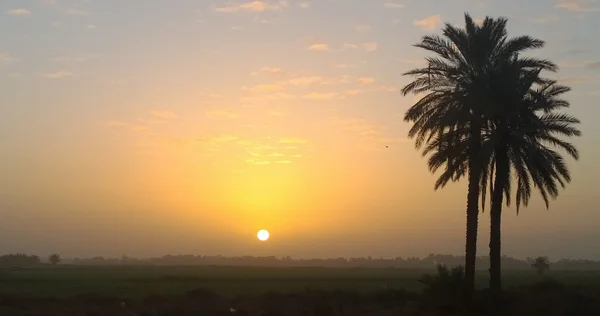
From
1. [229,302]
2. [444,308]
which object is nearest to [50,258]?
[229,302]

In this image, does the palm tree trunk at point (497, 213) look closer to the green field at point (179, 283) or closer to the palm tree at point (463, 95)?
the palm tree at point (463, 95)

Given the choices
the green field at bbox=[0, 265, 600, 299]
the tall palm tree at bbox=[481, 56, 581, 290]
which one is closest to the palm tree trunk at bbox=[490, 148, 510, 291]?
the tall palm tree at bbox=[481, 56, 581, 290]

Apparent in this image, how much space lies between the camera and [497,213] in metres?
35.5

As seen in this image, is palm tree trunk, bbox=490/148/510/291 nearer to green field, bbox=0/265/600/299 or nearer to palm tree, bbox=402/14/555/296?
palm tree, bbox=402/14/555/296

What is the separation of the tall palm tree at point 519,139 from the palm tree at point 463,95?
0.70m

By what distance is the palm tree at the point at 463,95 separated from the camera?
3475 centimetres

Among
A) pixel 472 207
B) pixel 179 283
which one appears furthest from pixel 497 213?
pixel 179 283

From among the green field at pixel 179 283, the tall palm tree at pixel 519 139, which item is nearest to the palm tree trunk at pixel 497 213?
the tall palm tree at pixel 519 139

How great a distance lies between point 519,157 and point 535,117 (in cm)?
218

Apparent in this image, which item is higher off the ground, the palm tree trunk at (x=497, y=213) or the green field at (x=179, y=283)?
the palm tree trunk at (x=497, y=213)

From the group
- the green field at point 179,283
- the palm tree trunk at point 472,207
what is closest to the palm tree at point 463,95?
the palm tree trunk at point 472,207

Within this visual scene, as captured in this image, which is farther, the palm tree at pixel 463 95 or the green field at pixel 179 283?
the green field at pixel 179 283

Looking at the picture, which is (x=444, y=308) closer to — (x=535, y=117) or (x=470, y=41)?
(x=535, y=117)

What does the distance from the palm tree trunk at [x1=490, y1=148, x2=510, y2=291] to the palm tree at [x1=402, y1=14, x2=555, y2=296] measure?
87 centimetres
